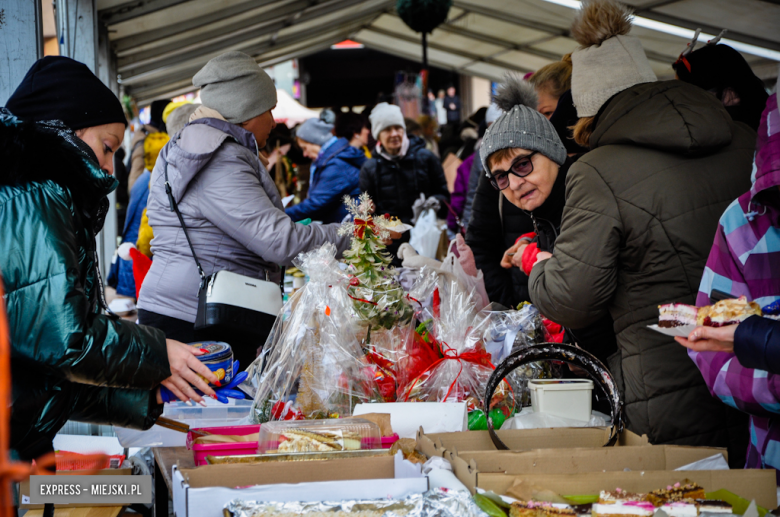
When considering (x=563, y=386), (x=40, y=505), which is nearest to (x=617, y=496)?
(x=563, y=386)

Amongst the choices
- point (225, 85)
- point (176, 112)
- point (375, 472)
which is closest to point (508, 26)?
point (176, 112)

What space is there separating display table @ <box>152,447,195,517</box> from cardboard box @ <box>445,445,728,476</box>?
730 mm

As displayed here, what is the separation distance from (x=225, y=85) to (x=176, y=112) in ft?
4.64

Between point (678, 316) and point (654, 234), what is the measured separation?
532mm

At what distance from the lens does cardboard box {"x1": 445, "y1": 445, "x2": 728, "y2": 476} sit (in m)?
1.42

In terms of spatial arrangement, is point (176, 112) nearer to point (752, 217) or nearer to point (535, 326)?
point (535, 326)

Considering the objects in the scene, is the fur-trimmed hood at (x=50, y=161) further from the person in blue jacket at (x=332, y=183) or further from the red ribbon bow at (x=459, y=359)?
the person in blue jacket at (x=332, y=183)

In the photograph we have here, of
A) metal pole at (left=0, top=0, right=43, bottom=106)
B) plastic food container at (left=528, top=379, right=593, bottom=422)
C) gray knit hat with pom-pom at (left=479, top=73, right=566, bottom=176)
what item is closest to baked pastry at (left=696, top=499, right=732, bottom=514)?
plastic food container at (left=528, top=379, right=593, bottom=422)

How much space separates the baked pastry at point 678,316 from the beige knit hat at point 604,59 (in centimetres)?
99

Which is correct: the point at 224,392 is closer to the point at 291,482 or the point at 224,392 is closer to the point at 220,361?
the point at 220,361

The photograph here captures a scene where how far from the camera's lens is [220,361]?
1699 mm

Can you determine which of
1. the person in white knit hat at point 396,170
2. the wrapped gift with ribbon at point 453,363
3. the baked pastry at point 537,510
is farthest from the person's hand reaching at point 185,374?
the person in white knit hat at point 396,170

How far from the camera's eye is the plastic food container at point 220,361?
5.51 feet

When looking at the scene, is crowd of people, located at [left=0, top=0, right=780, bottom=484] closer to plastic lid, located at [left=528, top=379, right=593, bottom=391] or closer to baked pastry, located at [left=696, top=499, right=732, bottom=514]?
plastic lid, located at [left=528, top=379, right=593, bottom=391]
